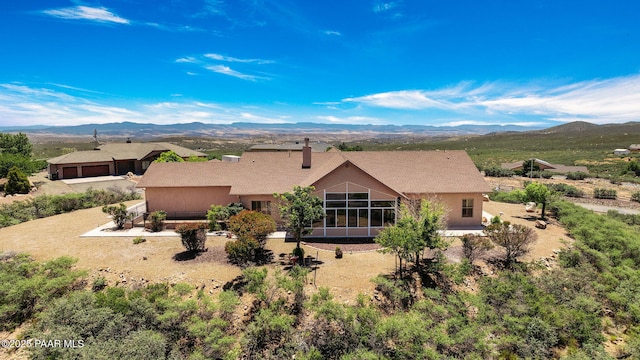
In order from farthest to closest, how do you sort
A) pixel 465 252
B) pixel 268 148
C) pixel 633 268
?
pixel 268 148
pixel 465 252
pixel 633 268

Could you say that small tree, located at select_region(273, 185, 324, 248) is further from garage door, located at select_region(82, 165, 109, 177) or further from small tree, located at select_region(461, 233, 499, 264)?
garage door, located at select_region(82, 165, 109, 177)

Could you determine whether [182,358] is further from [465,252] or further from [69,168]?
[69,168]

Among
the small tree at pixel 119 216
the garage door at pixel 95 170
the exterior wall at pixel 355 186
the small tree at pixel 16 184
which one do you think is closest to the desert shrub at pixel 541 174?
the exterior wall at pixel 355 186

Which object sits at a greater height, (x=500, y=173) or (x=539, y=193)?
(x=539, y=193)

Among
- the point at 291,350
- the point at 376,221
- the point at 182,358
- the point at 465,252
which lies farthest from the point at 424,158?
the point at 182,358

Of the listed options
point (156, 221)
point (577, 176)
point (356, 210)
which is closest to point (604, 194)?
point (577, 176)

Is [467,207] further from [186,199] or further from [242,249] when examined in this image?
[186,199]
